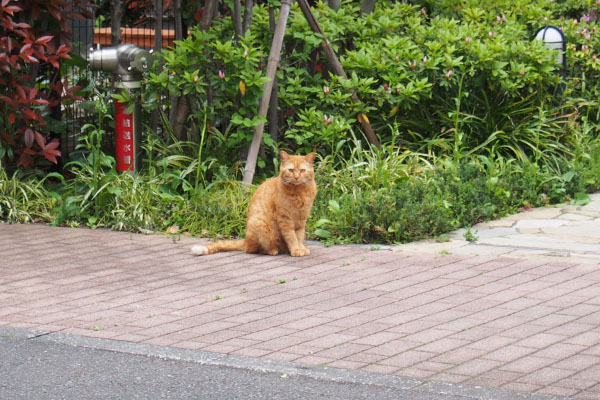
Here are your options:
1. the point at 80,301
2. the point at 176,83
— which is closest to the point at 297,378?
the point at 80,301

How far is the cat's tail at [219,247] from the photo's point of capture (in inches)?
275

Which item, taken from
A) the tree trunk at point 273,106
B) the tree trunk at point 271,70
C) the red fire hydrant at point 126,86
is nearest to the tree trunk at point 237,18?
the tree trunk at point 273,106

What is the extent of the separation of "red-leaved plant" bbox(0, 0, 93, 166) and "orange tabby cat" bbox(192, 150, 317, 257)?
2.67 m

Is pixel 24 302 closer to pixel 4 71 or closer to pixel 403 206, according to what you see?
pixel 403 206

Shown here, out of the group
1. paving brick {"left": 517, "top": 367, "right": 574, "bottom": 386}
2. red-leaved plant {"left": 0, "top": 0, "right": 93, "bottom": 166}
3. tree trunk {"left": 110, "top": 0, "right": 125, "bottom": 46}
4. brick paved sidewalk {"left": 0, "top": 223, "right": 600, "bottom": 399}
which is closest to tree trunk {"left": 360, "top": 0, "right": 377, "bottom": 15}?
tree trunk {"left": 110, "top": 0, "right": 125, "bottom": 46}

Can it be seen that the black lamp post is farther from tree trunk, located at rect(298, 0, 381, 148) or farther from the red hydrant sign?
the red hydrant sign

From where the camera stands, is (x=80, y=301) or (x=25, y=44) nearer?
(x=80, y=301)

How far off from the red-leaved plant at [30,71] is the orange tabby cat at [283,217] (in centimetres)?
267

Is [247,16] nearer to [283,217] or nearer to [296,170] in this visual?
[296,170]

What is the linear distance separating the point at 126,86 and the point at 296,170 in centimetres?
265

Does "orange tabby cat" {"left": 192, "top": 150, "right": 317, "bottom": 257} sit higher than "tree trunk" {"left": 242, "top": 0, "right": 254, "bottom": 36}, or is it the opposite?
"tree trunk" {"left": 242, "top": 0, "right": 254, "bottom": 36}

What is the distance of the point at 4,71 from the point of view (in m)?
8.84

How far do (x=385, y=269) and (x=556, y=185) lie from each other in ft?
9.99

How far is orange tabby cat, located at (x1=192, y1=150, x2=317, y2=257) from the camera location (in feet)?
22.9
